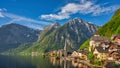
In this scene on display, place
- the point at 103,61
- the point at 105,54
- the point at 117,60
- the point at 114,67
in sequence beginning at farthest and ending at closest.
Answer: the point at 105,54, the point at 117,60, the point at 103,61, the point at 114,67

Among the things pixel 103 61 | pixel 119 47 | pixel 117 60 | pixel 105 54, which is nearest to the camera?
pixel 103 61

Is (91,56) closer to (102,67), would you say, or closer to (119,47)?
(119,47)

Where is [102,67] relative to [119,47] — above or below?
below

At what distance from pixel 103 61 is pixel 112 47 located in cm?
3935

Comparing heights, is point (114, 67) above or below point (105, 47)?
below

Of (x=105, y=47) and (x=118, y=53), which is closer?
(x=118, y=53)

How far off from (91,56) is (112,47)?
17550 millimetres

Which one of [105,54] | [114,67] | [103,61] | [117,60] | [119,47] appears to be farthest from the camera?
[119,47]

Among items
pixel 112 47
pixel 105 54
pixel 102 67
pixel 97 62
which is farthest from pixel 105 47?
pixel 102 67

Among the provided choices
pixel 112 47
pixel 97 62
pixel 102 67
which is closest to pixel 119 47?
pixel 112 47

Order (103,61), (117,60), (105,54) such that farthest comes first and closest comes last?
(105,54), (117,60), (103,61)

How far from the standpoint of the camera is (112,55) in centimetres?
17338

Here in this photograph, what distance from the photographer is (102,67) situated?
147750 millimetres

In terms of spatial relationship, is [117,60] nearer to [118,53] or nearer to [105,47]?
[118,53]
